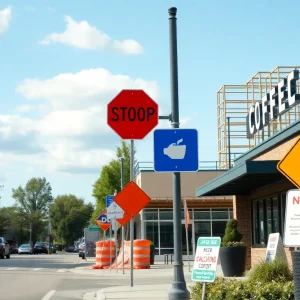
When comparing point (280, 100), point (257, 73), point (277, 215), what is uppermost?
point (257, 73)

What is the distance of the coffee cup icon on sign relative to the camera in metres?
14.1

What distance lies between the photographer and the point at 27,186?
16525 cm

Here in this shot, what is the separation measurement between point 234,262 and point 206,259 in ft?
42.0

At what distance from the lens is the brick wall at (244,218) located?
30000 millimetres

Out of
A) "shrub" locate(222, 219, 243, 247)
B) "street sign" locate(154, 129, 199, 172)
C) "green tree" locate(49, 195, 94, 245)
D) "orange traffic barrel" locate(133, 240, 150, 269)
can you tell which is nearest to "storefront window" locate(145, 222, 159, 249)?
"orange traffic barrel" locate(133, 240, 150, 269)

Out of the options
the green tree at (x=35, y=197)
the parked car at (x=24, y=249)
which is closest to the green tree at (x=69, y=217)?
the green tree at (x=35, y=197)

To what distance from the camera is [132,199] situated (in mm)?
19484

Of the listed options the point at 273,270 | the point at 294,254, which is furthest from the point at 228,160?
the point at 294,254

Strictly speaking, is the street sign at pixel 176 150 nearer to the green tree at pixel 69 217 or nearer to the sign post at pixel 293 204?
the sign post at pixel 293 204

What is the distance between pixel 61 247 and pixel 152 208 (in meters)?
97.6

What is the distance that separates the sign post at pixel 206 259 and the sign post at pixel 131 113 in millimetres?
4264

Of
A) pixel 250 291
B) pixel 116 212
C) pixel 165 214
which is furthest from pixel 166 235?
pixel 250 291

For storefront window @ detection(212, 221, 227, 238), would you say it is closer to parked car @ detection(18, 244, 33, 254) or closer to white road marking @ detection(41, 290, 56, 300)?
white road marking @ detection(41, 290, 56, 300)

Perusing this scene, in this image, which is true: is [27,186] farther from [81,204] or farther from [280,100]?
[280,100]
